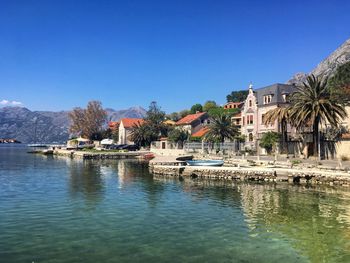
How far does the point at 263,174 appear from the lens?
43.8 metres

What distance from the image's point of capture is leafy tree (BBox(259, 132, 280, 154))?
64625 millimetres

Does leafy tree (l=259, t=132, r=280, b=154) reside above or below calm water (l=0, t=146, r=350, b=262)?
above

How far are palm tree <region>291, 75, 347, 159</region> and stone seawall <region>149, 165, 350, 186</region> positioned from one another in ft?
37.8

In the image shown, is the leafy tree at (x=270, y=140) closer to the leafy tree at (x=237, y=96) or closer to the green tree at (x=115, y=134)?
the green tree at (x=115, y=134)

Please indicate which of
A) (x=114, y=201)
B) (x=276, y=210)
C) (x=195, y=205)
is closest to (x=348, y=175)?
(x=276, y=210)

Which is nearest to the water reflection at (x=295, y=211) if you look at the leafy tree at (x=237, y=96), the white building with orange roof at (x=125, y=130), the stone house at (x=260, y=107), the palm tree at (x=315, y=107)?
the palm tree at (x=315, y=107)

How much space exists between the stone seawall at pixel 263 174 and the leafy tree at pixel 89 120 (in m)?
94.0

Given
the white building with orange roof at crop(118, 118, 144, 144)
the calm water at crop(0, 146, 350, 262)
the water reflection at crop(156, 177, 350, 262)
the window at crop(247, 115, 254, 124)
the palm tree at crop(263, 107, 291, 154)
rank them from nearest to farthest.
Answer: the calm water at crop(0, 146, 350, 262) < the water reflection at crop(156, 177, 350, 262) < the palm tree at crop(263, 107, 291, 154) < the window at crop(247, 115, 254, 124) < the white building with orange roof at crop(118, 118, 144, 144)

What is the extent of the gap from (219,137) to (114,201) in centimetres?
4690

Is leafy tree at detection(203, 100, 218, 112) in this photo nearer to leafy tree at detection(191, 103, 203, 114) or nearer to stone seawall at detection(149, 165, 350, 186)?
leafy tree at detection(191, 103, 203, 114)

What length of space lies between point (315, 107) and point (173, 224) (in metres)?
37.0

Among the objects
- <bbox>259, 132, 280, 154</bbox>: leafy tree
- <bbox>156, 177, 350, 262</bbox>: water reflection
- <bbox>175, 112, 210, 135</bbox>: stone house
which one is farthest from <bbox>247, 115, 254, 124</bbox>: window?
<bbox>156, 177, 350, 262</bbox>: water reflection

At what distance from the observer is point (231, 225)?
70.7 feet

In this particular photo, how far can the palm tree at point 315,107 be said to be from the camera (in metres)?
50.2
